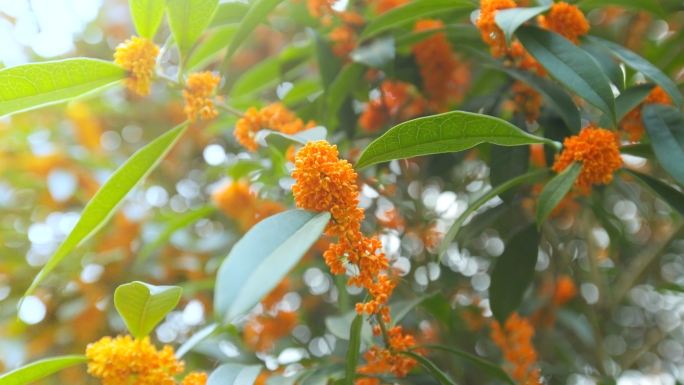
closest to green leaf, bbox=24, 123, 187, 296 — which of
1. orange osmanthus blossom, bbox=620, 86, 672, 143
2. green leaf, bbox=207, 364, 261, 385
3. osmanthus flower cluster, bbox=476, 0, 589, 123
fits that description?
green leaf, bbox=207, 364, 261, 385

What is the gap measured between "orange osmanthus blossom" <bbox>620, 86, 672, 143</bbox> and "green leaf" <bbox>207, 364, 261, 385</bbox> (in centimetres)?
72

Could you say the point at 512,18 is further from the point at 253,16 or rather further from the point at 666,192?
the point at 253,16

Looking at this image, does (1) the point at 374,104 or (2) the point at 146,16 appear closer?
(2) the point at 146,16

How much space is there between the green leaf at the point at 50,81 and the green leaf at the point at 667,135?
0.83 meters

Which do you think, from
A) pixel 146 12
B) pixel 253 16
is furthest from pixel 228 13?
pixel 146 12

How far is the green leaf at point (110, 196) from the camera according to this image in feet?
2.66

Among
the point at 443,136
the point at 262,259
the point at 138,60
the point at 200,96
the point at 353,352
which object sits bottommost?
the point at 353,352

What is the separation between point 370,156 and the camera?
2.24 feet

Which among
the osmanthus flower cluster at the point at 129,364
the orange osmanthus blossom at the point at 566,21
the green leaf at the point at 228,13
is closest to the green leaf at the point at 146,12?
the green leaf at the point at 228,13

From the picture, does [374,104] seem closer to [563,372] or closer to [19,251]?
[563,372]

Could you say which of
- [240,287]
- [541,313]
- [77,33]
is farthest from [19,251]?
[541,313]

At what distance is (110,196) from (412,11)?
630 millimetres

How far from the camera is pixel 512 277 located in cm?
92

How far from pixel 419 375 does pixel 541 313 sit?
77 centimetres
